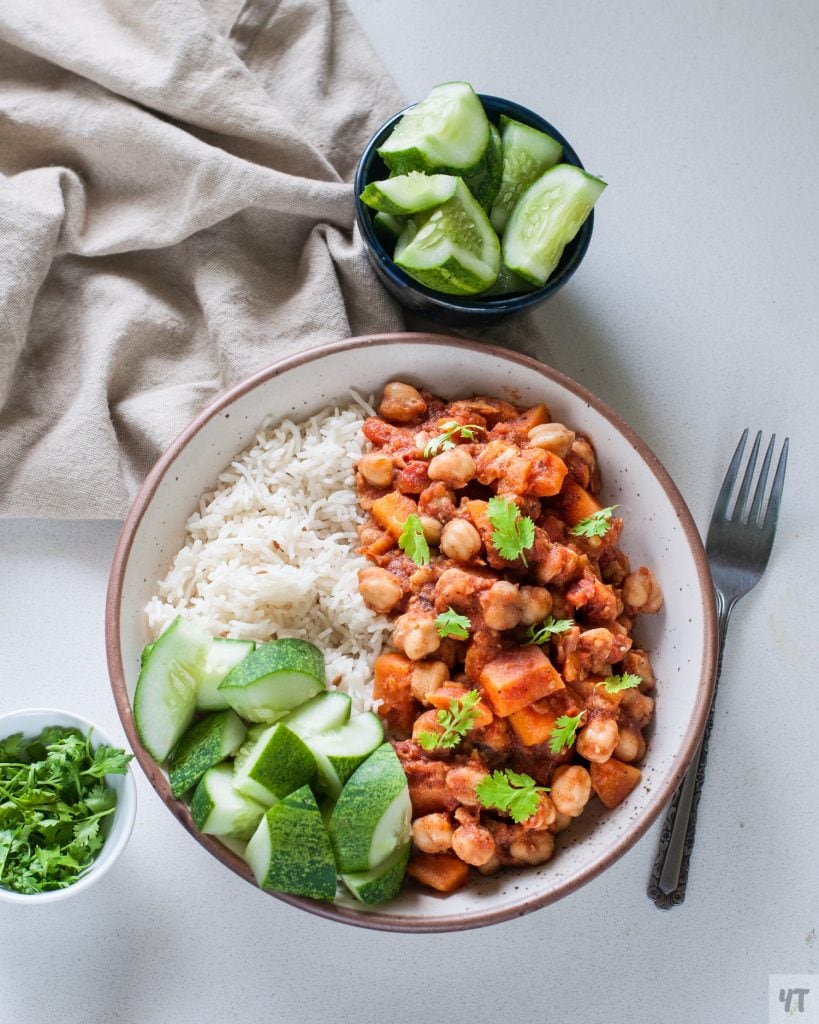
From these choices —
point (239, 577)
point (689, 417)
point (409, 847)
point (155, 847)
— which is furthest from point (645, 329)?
point (155, 847)

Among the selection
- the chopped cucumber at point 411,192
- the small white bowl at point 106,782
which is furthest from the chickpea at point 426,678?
the chopped cucumber at point 411,192

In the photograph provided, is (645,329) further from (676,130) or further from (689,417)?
(676,130)

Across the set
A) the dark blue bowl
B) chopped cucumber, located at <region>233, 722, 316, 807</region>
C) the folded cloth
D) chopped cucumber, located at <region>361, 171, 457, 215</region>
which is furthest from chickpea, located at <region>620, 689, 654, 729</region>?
chopped cucumber, located at <region>361, 171, 457, 215</region>

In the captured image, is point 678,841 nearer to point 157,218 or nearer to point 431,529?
point 431,529

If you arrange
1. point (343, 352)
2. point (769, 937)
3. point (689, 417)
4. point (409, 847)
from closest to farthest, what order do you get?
point (409, 847)
point (343, 352)
point (769, 937)
point (689, 417)

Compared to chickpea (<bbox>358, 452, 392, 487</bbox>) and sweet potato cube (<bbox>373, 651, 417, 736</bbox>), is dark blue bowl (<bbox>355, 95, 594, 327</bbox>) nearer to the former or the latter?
chickpea (<bbox>358, 452, 392, 487</bbox>)

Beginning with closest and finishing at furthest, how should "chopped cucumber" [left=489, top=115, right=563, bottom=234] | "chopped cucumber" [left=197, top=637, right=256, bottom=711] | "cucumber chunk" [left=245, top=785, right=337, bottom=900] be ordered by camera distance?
"cucumber chunk" [left=245, top=785, right=337, bottom=900], "chopped cucumber" [left=197, top=637, right=256, bottom=711], "chopped cucumber" [left=489, top=115, right=563, bottom=234]

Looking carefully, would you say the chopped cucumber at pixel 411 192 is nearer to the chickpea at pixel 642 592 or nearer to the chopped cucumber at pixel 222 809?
the chickpea at pixel 642 592
